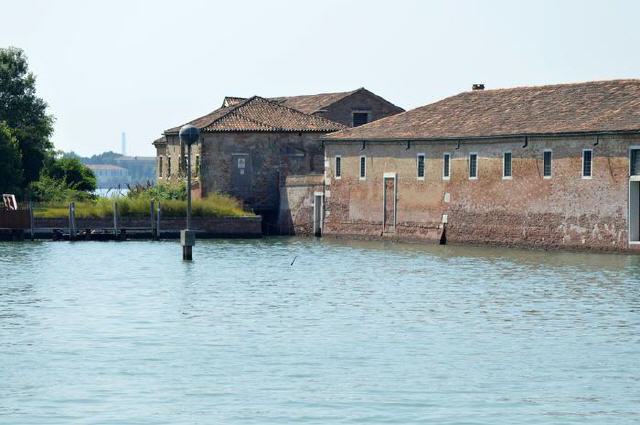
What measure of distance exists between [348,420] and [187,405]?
2.01 meters

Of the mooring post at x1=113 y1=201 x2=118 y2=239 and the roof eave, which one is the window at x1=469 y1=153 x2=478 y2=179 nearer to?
the roof eave

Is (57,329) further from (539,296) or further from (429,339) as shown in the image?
(539,296)

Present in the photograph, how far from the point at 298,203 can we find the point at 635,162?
1923cm

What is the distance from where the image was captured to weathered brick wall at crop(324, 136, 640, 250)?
4528cm

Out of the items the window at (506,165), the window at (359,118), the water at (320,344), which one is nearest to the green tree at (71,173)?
the window at (359,118)

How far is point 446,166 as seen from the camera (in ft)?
174

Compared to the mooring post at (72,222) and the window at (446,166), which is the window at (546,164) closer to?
the window at (446,166)

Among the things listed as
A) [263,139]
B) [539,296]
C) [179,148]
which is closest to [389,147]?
[263,139]

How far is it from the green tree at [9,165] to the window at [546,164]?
81.9 feet

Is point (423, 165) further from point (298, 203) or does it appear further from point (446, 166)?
point (298, 203)

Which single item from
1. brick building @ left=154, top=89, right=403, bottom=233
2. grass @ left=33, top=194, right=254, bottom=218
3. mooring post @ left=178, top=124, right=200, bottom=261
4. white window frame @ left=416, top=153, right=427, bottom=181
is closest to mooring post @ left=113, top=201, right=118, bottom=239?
grass @ left=33, top=194, right=254, bottom=218

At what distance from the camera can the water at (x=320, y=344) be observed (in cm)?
1830

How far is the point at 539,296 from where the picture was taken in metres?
31.9

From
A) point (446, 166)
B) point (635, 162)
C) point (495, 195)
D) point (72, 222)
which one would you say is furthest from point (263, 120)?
point (635, 162)
